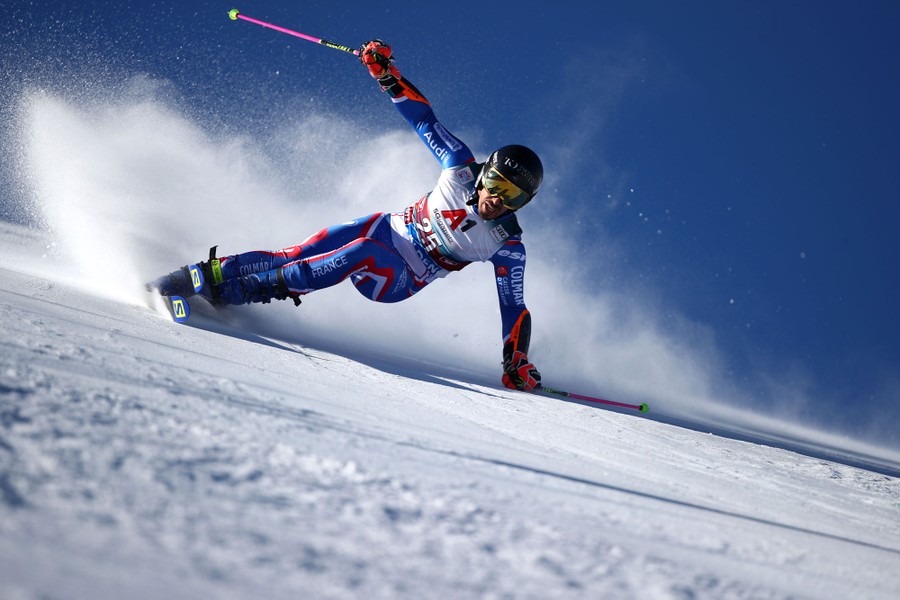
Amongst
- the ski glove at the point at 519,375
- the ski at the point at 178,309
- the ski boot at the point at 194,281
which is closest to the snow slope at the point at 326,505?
the ski at the point at 178,309

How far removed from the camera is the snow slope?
50 cm

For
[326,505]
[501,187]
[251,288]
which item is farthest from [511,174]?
[326,505]

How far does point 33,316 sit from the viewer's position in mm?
1559

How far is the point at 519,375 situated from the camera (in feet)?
12.1

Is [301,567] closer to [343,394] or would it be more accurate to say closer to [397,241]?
[343,394]

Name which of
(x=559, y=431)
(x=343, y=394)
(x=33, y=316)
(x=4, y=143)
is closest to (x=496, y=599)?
(x=343, y=394)

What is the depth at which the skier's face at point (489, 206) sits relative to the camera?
3.52 metres

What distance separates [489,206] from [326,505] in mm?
2995

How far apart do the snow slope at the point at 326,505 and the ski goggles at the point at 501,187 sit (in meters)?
2.10

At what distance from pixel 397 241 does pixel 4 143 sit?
194 inches

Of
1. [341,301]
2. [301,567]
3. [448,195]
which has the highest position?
[448,195]

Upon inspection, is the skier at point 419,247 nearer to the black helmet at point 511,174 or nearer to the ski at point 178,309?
the black helmet at point 511,174

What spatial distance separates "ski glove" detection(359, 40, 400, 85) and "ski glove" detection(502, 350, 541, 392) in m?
1.86

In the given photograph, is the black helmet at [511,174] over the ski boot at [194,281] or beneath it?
over
